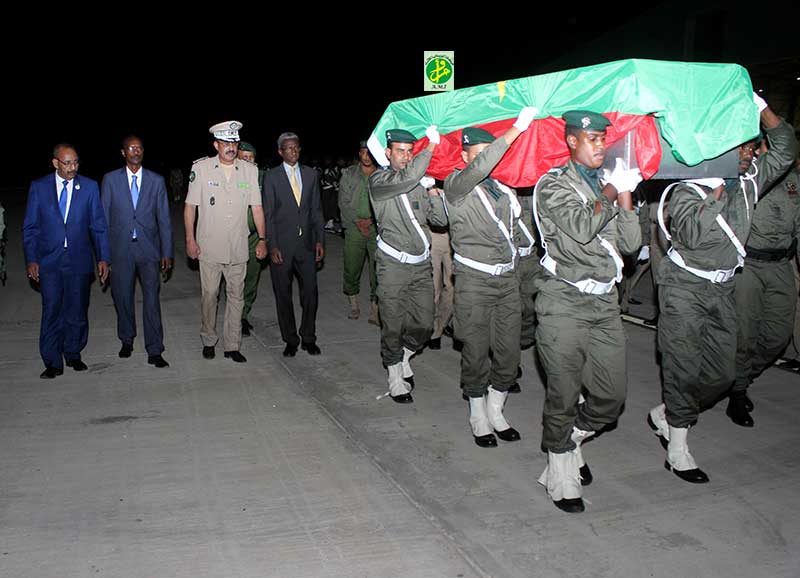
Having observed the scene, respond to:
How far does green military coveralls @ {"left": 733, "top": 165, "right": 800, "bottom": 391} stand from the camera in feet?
19.5

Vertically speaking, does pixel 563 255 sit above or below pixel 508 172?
below

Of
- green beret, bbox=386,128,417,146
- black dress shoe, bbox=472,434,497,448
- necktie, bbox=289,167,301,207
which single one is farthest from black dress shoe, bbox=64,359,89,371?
black dress shoe, bbox=472,434,497,448

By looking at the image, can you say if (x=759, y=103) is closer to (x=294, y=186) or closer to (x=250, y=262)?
(x=294, y=186)

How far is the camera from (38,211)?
6.85 meters

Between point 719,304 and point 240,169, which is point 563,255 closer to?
point 719,304

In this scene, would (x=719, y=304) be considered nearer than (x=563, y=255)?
No

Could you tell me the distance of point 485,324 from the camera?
530cm

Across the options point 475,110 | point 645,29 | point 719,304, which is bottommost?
point 719,304

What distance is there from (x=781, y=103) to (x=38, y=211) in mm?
11215

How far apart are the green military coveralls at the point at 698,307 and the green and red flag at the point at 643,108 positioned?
560 millimetres

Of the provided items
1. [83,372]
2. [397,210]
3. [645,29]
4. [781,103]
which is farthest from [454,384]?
[645,29]

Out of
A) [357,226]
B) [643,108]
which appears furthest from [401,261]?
[357,226]

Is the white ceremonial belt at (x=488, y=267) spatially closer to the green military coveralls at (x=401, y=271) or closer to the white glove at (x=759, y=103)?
the green military coveralls at (x=401, y=271)

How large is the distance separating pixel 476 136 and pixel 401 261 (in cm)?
145
